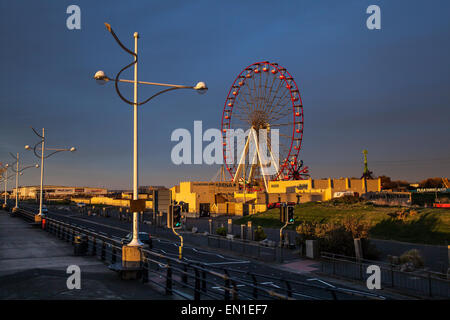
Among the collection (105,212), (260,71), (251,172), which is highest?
(260,71)

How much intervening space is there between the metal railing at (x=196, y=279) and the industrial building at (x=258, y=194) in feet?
130

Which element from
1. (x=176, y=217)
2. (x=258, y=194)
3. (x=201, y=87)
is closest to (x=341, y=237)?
(x=176, y=217)

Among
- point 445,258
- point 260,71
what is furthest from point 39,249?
point 260,71

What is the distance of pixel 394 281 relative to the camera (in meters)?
17.3

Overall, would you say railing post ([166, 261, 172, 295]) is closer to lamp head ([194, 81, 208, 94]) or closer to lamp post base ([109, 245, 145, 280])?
lamp post base ([109, 245, 145, 280])

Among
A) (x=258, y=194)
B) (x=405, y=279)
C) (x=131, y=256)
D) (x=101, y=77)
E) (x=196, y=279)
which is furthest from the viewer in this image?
(x=258, y=194)

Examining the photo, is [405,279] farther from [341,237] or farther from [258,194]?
[258,194]

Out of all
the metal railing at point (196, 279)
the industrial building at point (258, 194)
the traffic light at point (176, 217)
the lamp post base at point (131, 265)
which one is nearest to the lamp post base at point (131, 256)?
the lamp post base at point (131, 265)

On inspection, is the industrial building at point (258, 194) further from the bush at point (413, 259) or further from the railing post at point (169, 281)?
the railing post at point (169, 281)

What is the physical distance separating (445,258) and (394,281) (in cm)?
891

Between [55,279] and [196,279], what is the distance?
18.1ft

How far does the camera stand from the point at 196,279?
10.1m
